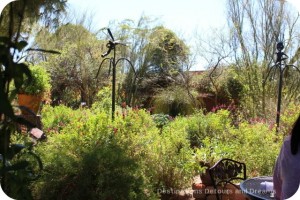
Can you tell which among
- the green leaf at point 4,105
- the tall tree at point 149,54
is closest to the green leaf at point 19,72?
the green leaf at point 4,105

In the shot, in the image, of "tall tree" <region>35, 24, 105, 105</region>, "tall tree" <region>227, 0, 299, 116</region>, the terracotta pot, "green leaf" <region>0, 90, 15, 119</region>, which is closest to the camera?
"green leaf" <region>0, 90, 15, 119</region>

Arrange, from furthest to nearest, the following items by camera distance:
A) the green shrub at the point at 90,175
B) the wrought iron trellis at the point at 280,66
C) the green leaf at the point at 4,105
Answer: the wrought iron trellis at the point at 280,66 < the green shrub at the point at 90,175 < the green leaf at the point at 4,105

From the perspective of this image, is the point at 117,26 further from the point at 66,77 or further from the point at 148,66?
the point at 66,77

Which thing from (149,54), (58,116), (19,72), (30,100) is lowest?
(58,116)

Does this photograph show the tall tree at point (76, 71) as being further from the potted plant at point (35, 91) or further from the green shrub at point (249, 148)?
A: the green shrub at point (249, 148)

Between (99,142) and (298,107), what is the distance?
255 centimetres

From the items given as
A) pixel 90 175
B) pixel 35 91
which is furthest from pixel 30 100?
pixel 90 175

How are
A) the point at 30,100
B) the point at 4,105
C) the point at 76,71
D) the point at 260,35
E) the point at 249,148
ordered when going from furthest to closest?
the point at 76,71 → the point at 260,35 → the point at 249,148 → the point at 30,100 → the point at 4,105

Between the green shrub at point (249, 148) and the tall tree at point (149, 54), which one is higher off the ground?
the tall tree at point (149, 54)

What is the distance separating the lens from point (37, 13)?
1.74m

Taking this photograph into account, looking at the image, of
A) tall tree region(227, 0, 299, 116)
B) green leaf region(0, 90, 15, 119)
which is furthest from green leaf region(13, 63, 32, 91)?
tall tree region(227, 0, 299, 116)

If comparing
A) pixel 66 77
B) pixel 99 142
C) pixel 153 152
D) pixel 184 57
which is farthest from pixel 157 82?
pixel 99 142

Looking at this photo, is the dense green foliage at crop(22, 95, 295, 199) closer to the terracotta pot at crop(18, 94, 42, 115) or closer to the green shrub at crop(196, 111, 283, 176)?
the green shrub at crop(196, 111, 283, 176)

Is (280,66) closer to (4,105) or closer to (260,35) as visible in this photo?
(260,35)
